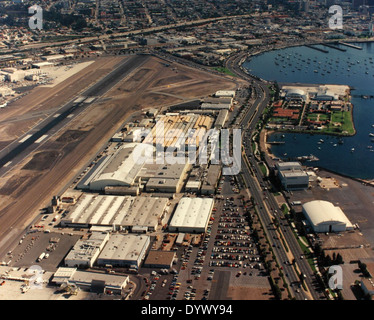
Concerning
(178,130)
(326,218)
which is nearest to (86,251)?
(326,218)

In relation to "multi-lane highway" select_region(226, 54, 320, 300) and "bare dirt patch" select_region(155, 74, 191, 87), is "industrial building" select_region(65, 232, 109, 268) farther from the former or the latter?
"bare dirt patch" select_region(155, 74, 191, 87)

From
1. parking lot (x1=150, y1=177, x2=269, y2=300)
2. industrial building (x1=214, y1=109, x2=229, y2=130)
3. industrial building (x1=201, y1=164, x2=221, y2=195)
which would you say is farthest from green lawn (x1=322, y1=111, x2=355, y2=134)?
parking lot (x1=150, y1=177, x2=269, y2=300)

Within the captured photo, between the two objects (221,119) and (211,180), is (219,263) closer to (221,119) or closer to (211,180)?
(211,180)

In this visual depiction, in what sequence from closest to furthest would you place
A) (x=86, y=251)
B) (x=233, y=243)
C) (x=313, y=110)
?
(x=86, y=251)
(x=233, y=243)
(x=313, y=110)

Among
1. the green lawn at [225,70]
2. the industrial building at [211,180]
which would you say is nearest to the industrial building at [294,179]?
→ the industrial building at [211,180]

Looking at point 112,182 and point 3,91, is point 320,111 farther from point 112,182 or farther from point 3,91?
point 3,91
